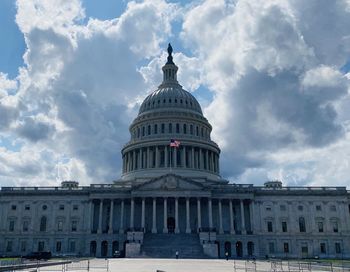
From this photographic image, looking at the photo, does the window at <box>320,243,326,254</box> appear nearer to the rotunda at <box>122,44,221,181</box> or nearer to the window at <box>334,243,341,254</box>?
the window at <box>334,243,341,254</box>

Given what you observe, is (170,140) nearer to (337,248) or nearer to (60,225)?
(60,225)

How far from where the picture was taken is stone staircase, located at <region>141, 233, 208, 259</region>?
268ft

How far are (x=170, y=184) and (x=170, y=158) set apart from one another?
1883 cm

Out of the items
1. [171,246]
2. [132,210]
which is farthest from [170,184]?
[171,246]

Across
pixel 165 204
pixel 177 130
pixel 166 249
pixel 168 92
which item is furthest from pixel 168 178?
pixel 168 92

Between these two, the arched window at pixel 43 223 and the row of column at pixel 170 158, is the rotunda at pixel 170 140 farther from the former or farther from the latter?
the arched window at pixel 43 223

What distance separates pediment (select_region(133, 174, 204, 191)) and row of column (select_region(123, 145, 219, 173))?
1606 centimetres

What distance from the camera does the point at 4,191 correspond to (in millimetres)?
103625

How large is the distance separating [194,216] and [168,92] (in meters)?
44.6

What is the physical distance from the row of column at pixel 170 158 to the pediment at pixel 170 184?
16062mm

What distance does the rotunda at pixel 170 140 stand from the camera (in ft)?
378

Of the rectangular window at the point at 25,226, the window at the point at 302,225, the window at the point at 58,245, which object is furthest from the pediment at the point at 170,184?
the rectangular window at the point at 25,226

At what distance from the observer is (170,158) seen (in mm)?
115250

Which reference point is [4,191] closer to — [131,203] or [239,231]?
[131,203]
